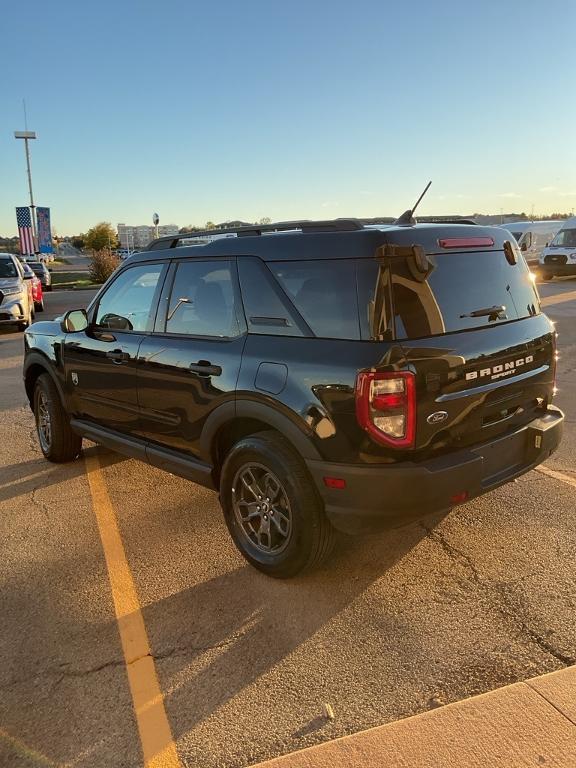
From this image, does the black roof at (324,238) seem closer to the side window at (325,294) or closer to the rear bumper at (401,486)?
the side window at (325,294)

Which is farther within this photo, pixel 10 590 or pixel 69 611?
pixel 10 590

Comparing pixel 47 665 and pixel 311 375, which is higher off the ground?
pixel 311 375

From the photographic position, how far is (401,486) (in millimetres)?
2916

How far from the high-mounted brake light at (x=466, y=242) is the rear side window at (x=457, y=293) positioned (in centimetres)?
4

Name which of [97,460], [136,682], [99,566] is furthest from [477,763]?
[97,460]

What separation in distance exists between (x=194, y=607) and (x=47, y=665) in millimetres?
737

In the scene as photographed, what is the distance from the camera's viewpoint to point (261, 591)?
3.40m

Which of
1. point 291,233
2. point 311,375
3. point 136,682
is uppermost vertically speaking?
point 291,233

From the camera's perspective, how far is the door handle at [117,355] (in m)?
4.40

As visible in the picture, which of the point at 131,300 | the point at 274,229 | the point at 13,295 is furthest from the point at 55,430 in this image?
the point at 13,295

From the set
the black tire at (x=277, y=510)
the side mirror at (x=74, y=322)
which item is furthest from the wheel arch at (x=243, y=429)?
the side mirror at (x=74, y=322)

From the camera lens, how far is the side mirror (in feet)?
16.5

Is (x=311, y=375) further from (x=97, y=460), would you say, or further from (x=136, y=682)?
(x=97, y=460)

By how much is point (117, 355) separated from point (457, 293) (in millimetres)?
2424
